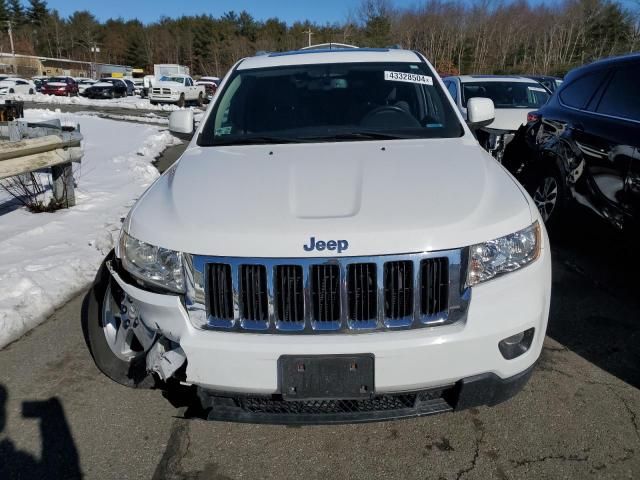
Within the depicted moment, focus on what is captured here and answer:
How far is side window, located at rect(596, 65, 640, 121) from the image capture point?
13.4 feet

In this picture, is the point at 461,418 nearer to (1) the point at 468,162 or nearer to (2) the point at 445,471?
(2) the point at 445,471

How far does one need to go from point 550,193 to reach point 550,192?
0.01 meters

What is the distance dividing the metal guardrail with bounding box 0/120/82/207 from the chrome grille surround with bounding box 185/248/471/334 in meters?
3.90

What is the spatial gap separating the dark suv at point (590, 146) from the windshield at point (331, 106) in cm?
149

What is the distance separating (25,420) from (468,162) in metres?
2.61

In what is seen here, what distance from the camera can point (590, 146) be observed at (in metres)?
4.36

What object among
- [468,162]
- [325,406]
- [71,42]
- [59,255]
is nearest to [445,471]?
[325,406]

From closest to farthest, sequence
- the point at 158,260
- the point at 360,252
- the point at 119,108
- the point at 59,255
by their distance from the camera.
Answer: the point at 360,252 → the point at 158,260 → the point at 59,255 → the point at 119,108

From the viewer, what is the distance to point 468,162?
275 centimetres

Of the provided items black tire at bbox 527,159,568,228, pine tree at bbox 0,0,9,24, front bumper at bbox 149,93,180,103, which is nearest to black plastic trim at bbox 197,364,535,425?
black tire at bbox 527,159,568,228

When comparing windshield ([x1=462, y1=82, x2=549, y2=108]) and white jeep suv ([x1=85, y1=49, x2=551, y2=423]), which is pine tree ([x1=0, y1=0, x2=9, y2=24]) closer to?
windshield ([x1=462, y1=82, x2=549, y2=108])

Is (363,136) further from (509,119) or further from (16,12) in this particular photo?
(16,12)

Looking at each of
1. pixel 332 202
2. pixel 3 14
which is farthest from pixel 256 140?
pixel 3 14

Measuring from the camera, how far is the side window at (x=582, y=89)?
15.3ft
